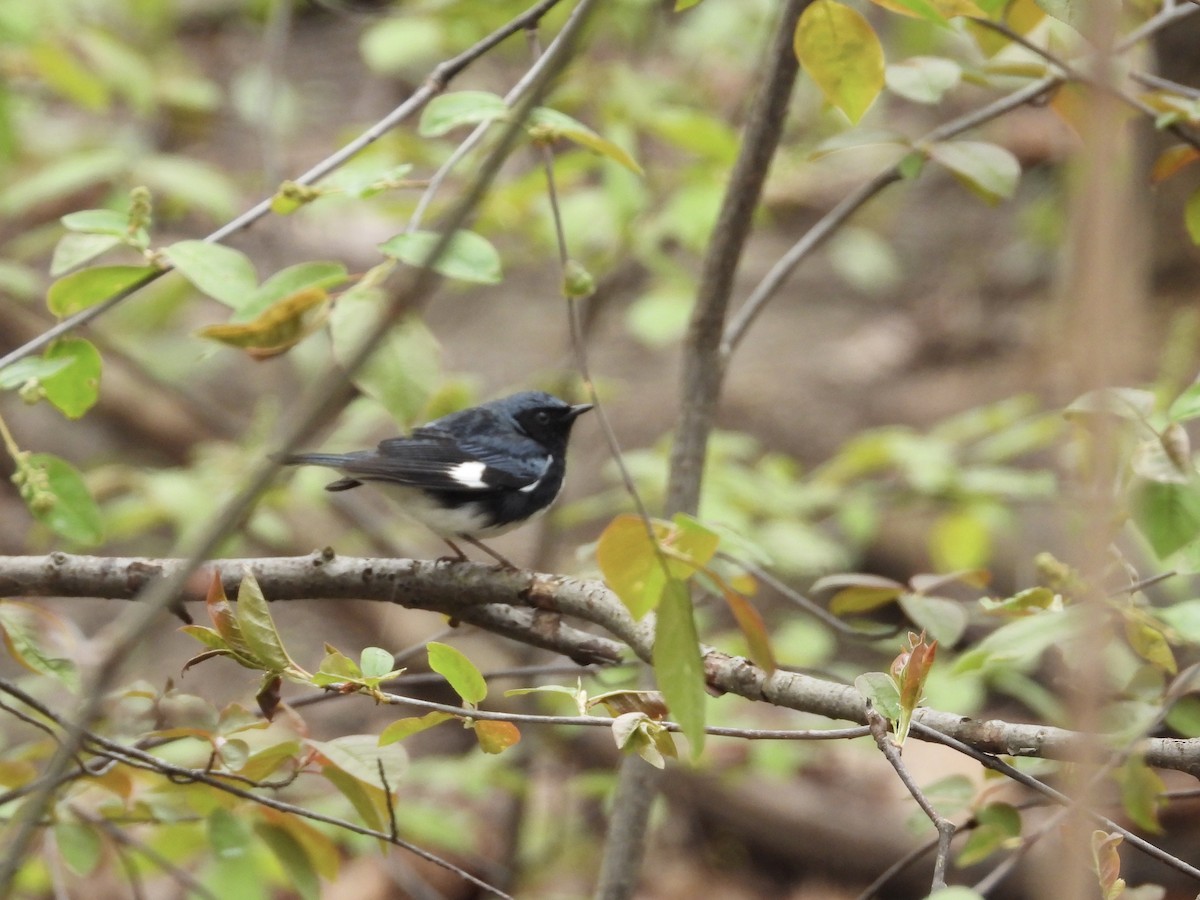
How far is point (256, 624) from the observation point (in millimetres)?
1536

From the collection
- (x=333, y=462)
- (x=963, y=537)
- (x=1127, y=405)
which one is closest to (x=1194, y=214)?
(x=1127, y=405)

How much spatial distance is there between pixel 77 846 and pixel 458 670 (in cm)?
97

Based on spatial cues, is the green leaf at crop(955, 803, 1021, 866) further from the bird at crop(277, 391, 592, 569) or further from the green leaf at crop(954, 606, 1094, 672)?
the bird at crop(277, 391, 592, 569)

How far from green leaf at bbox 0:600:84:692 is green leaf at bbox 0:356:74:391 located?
0.38 meters

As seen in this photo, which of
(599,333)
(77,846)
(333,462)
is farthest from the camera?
(599,333)

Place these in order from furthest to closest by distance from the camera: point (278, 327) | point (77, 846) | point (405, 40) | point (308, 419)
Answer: point (405, 40)
point (77, 846)
point (278, 327)
point (308, 419)

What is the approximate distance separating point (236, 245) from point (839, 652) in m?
4.38

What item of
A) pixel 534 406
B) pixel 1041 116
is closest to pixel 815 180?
pixel 1041 116

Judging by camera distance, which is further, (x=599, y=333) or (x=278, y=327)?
(x=599, y=333)

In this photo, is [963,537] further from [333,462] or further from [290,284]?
[290,284]

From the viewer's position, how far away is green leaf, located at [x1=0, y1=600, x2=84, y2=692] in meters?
1.78

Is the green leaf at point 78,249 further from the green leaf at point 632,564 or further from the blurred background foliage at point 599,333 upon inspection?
the green leaf at point 632,564

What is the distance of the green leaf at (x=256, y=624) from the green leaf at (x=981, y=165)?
1.53 metres

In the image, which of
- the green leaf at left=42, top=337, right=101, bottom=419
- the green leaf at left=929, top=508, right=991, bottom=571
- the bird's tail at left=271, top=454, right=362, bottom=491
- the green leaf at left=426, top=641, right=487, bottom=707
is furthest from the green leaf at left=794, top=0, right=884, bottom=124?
the green leaf at left=929, top=508, right=991, bottom=571
